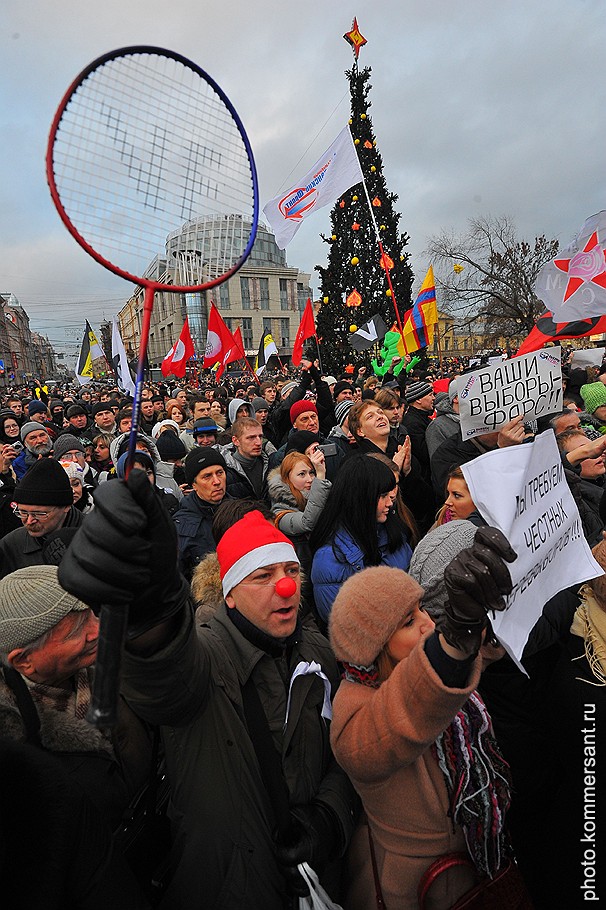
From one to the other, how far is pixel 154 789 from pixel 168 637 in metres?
1.03

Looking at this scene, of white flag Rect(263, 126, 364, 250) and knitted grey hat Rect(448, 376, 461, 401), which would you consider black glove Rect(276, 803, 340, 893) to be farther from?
white flag Rect(263, 126, 364, 250)

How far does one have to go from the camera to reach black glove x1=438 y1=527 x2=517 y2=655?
4.07 ft

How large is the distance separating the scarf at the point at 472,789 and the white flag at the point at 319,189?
8.01 metres

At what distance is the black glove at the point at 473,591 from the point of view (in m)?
1.24

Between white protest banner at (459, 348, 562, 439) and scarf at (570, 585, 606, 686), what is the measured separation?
4.39 feet

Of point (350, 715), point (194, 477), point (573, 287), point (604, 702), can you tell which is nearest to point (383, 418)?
point (194, 477)

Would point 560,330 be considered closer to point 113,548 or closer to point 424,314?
point 424,314

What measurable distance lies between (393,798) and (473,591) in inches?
33.2

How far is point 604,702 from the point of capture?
1.97 metres

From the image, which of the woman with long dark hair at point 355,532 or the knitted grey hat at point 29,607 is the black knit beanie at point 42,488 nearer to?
the knitted grey hat at point 29,607

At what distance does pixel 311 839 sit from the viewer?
165 cm

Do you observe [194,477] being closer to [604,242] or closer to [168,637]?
[168,637]

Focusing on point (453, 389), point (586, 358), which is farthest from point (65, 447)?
point (586, 358)

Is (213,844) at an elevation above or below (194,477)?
below
